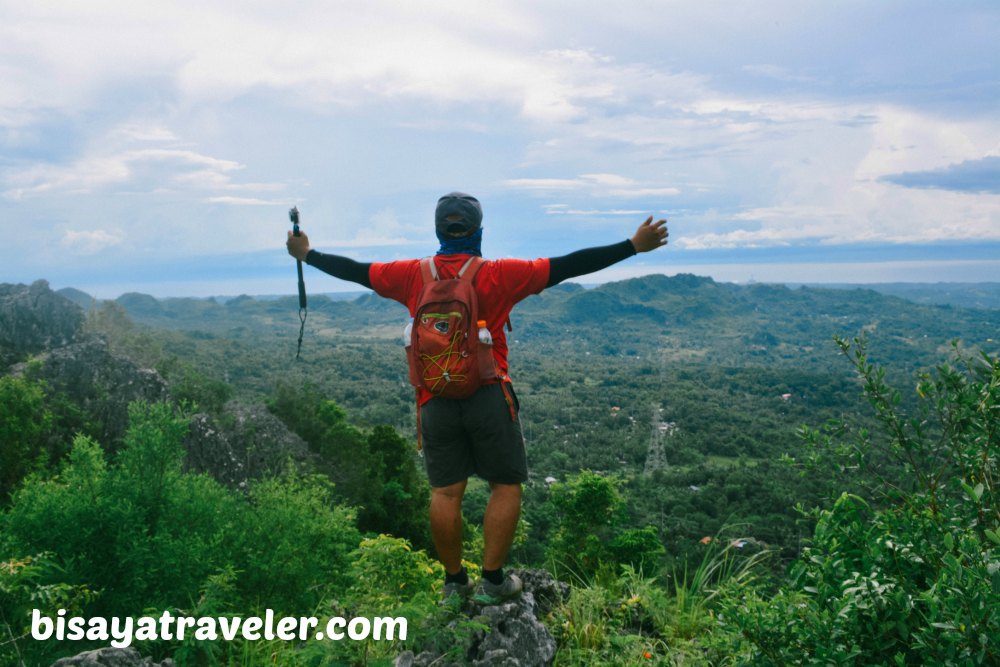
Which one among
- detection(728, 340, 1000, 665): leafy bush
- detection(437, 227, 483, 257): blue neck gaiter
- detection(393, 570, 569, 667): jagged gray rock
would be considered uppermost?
detection(437, 227, 483, 257): blue neck gaiter

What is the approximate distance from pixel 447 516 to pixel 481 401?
826 millimetres

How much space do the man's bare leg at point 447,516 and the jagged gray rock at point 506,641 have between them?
0.43 metres

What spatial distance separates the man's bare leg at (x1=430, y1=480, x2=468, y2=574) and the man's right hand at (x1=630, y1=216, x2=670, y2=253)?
180 centimetres

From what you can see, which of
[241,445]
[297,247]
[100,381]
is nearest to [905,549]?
[297,247]

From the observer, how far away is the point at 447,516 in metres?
3.89

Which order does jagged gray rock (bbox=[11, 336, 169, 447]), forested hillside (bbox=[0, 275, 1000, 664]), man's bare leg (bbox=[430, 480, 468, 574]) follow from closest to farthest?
1. forested hillside (bbox=[0, 275, 1000, 664])
2. man's bare leg (bbox=[430, 480, 468, 574])
3. jagged gray rock (bbox=[11, 336, 169, 447])

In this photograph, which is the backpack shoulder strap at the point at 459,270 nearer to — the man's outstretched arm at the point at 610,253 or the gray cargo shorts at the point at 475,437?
the man's outstretched arm at the point at 610,253

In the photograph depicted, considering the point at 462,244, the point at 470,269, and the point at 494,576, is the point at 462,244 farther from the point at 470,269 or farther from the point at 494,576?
the point at 494,576

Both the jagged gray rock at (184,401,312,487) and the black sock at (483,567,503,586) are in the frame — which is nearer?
the black sock at (483,567,503,586)

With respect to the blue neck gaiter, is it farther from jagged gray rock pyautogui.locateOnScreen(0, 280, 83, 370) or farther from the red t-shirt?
jagged gray rock pyautogui.locateOnScreen(0, 280, 83, 370)

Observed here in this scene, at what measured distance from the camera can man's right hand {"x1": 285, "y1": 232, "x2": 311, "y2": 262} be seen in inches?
165

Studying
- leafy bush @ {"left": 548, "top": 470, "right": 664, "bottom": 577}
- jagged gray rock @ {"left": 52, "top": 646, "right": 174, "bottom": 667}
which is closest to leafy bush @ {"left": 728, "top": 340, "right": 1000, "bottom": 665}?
jagged gray rock @ {"left": 52, "top": 646, "right": 174, "bottom": 667}

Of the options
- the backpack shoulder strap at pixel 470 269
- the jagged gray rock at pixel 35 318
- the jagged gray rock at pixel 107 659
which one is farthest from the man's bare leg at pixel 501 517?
the jagged gray rock at pixel 35 318

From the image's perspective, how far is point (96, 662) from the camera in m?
3.13
